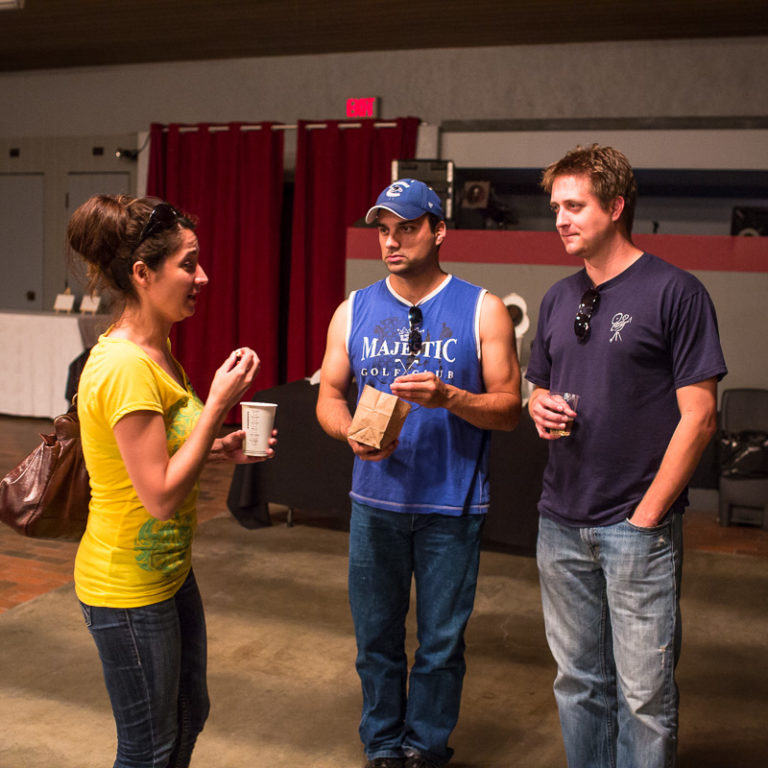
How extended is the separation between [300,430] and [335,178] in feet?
12.5

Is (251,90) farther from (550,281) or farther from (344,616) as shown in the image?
(344,616)

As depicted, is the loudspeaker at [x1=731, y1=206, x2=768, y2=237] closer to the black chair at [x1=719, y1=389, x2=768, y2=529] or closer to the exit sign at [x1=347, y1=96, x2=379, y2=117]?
the black chair at [x1=719, y1=389, x2=768, y2=529]

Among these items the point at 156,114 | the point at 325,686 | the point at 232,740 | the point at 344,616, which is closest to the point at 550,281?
the point at 344,616

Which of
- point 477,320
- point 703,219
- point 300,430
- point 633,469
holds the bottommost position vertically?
point 300,430

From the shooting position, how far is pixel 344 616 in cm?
354

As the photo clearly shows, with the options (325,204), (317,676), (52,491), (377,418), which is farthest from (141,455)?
(325,204)

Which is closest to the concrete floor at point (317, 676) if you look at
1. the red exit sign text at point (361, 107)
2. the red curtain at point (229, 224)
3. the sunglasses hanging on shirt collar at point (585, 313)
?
the sunglasses hanging on shirt collar at point (585, 313)

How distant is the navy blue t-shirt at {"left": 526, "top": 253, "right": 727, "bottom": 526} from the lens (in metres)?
1.75

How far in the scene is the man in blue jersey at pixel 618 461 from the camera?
5.76ft

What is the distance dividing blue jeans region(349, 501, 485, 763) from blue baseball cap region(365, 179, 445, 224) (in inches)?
29.7

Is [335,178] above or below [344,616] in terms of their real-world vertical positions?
above

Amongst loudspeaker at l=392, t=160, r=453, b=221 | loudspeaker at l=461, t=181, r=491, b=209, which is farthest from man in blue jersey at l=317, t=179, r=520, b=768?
loudspeaker at l=461, t=181, r=491, b=209

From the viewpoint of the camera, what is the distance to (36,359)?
304 inches

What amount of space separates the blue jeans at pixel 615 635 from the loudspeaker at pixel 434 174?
175 inches
